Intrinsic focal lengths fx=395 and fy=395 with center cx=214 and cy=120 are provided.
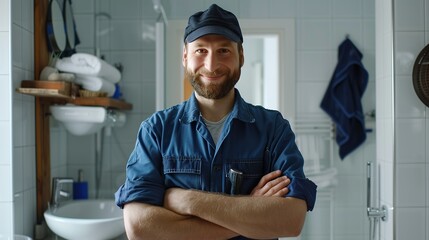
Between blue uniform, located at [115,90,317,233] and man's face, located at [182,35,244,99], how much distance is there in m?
0.09

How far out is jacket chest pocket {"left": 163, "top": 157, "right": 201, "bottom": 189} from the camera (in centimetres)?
118

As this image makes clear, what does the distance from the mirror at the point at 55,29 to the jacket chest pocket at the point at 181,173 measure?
0.99 meters

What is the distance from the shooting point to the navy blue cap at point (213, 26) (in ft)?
3.93

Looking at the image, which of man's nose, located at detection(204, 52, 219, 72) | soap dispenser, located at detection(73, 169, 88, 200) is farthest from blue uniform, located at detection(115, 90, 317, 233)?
soap dispenser, located at detection(73, 169, 88, 200)

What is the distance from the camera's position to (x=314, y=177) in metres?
1.67

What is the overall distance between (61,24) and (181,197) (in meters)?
1.18

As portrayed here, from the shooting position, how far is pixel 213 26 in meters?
1.20

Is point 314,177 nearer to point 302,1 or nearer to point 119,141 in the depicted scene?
point 302,1

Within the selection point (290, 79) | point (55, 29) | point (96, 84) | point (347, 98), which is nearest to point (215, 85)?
point (290, 79)

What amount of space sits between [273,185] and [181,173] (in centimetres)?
27

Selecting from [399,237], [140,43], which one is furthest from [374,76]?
[140,43]

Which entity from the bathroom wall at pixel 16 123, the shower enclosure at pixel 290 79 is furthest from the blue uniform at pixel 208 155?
the bathroom wall at pixel 16 123

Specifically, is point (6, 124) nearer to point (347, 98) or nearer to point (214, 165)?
point (214, 165)

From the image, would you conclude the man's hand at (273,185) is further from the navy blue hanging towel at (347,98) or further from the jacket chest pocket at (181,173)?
the navy blue hanging towel at (347,98)
